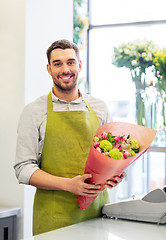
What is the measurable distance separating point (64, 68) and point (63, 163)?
473 millimetres

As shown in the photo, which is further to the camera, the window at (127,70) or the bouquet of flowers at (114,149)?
the window at (127,70)

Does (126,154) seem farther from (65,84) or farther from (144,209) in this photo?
(65,84)

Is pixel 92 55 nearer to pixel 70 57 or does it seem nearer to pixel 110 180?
pixel 70 57

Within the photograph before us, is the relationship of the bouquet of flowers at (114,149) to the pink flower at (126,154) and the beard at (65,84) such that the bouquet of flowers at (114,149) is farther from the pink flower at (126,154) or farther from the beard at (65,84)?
the beard at (65,84)

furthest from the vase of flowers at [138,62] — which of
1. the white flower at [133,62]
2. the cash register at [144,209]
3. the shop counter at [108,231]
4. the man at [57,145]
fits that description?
the shop counter at [108,231]

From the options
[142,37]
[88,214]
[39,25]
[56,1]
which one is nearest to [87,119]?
[88,214]

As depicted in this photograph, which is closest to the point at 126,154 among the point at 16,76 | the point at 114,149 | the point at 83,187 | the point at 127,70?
the point at 114,149

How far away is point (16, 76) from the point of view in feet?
9.84

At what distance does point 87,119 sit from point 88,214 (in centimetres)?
48

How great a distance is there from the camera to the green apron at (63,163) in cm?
203

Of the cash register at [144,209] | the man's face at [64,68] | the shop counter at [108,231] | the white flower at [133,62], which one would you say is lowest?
Answer: the shop counter at [108,231]

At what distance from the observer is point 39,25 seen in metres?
3.10

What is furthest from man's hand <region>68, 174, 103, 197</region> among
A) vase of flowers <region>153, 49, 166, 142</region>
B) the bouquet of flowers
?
vase of flowers <region>153, 49, 166, 142</region>

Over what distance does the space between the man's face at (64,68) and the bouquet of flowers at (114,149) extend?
1.28 feet
